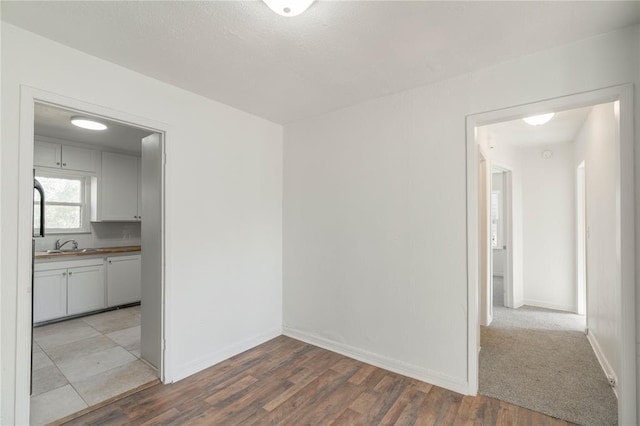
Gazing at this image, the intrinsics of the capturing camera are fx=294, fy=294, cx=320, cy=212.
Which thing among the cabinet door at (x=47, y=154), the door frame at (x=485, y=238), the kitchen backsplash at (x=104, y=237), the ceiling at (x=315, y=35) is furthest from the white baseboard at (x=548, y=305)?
the cabinet door at (x=47, y=154)

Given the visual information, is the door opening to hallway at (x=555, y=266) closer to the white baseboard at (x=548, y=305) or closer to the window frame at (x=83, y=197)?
the white baseboard at (x=548, y=305)

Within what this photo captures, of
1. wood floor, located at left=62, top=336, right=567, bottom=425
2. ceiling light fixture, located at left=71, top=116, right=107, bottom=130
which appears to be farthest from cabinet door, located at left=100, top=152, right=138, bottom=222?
wood floor, located at left=62, top=336, right=567, bottom=425

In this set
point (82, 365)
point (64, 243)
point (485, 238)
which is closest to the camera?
point (82, 365)

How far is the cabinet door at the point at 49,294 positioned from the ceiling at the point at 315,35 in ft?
10.9

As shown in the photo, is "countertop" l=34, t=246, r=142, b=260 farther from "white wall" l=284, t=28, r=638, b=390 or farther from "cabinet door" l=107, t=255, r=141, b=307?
"white wall" l=284, t=28, r=638, b=390

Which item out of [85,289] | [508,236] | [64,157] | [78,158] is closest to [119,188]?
[78,158]

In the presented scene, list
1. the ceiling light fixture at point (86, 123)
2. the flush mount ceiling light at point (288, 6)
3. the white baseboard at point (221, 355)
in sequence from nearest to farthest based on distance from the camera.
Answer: the flush mount ceiling light at point (288, 6) < the white baseboard at point (221, 355) < the ceiling light fixture at point (86, 123)

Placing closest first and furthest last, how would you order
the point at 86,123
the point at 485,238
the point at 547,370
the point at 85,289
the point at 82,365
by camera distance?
the point at 547,370
the point at 82,365
the point at 86,123
the point at 485,238
the point at 85,289

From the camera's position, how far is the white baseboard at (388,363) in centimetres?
243

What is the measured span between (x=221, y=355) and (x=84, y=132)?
3528 millimetres

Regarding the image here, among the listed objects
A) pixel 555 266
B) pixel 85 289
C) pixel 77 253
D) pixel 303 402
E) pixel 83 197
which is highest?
pixel 83 197

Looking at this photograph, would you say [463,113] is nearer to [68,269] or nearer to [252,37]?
[252,37]

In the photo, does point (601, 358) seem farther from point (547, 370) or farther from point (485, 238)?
point (485, 238)

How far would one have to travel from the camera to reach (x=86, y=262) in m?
4.28
